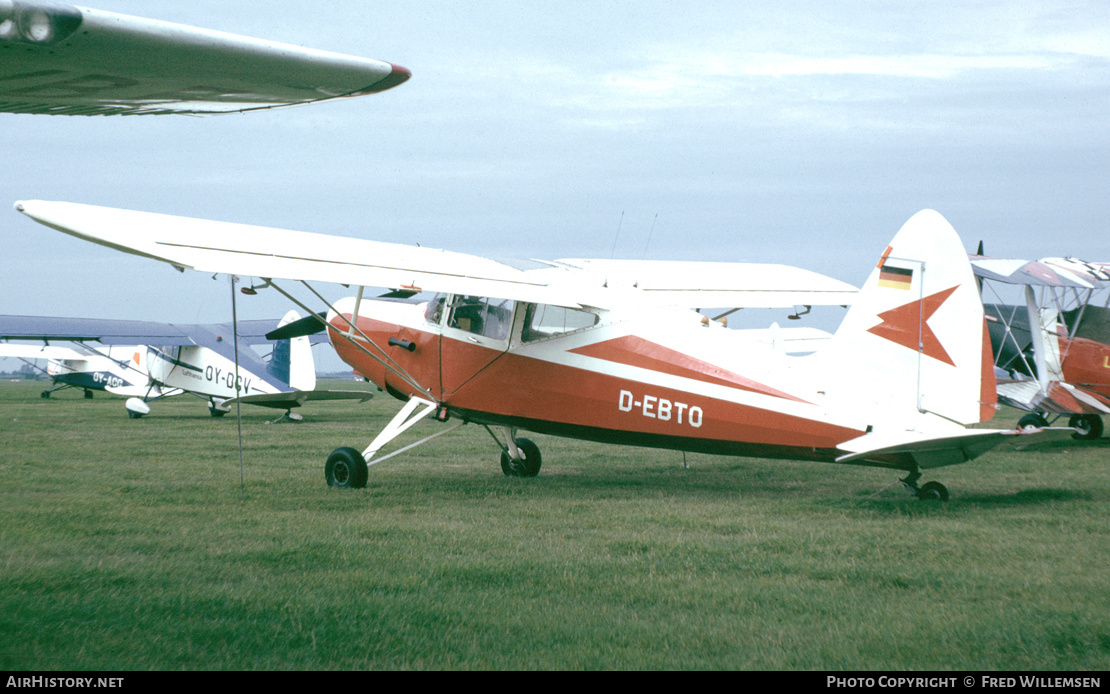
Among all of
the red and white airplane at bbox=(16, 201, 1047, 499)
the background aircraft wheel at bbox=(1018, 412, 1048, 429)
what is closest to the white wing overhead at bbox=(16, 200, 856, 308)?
the red and white airplane at bbox=(16, 201, 1047, 499)

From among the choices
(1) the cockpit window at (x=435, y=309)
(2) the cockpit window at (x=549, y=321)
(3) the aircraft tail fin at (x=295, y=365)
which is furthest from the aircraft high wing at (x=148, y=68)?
(3) the aircraft tail fin at (x=295, y=365)

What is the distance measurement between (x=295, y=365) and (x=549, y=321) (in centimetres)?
1146

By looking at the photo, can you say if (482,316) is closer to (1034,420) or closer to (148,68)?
(148,68)

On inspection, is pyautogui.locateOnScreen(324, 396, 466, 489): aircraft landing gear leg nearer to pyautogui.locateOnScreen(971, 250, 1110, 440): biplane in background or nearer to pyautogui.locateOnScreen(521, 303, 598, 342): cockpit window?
pyautogui.locateOnScreen(521, 303, 598, 342): cockpit window

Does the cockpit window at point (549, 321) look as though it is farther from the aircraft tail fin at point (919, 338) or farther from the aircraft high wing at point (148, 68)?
the aircraft high wing at point (148, 68)

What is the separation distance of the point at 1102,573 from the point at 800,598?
1809mm

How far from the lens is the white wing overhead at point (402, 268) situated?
6379mm

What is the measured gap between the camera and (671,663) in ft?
11.5

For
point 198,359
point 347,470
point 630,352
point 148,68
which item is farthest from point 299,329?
point 198,359

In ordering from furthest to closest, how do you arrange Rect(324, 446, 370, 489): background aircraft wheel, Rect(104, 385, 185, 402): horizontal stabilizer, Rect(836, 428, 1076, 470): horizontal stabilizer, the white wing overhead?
Rect(104, 385, 185, 402): horizontal stabilizer < Rect(324, 446, 370, 489): background aircraft wheel < the white wing overhead < Rect(836, 428, 1076, 470): horizontal stabilizer

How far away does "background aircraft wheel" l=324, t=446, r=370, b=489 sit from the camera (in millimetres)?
8352

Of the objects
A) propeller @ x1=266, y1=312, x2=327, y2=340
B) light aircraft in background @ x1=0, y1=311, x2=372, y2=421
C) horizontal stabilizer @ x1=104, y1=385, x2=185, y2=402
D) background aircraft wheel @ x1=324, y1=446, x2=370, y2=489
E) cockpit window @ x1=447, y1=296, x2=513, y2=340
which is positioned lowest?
horizontal stabilizer @ x1=104, y1=385, x2=185, y2=402

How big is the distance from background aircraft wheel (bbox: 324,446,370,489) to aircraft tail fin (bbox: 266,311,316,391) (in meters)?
10.4

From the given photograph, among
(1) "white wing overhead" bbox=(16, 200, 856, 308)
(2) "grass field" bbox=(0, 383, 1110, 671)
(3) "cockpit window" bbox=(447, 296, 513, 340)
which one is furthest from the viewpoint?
(3) "cockpit window" bbox=(447, 296, 513, 340)
